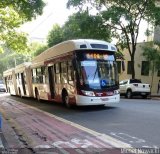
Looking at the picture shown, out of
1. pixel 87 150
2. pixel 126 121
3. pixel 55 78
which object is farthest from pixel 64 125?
pixel 55 78

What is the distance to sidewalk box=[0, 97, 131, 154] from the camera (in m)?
8.41

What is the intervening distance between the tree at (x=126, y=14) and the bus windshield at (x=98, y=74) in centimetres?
1584

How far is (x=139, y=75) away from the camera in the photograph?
39.7 metres

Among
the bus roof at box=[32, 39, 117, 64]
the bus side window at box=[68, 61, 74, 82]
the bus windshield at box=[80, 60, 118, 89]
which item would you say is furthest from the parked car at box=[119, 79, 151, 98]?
the bus side window at box=[68, 61, 74, 82]

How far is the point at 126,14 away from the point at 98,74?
17097mm

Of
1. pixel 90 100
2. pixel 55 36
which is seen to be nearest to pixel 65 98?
pixel 90 100

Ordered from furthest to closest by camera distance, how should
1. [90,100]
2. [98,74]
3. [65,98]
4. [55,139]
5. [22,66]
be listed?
[22,66], [65,98], [98,74], [90,100], [55,139]

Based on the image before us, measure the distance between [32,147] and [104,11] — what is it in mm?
24456

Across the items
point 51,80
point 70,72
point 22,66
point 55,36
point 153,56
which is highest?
point 55,36

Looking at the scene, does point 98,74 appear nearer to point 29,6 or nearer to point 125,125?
point 125,125

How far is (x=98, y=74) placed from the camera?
15.9 metres

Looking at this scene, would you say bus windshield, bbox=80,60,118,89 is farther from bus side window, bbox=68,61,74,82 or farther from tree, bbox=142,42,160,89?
tree, bbox=142,42,160,89

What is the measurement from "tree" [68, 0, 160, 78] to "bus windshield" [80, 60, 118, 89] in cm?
1584

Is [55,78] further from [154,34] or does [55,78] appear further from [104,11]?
[154,34]
